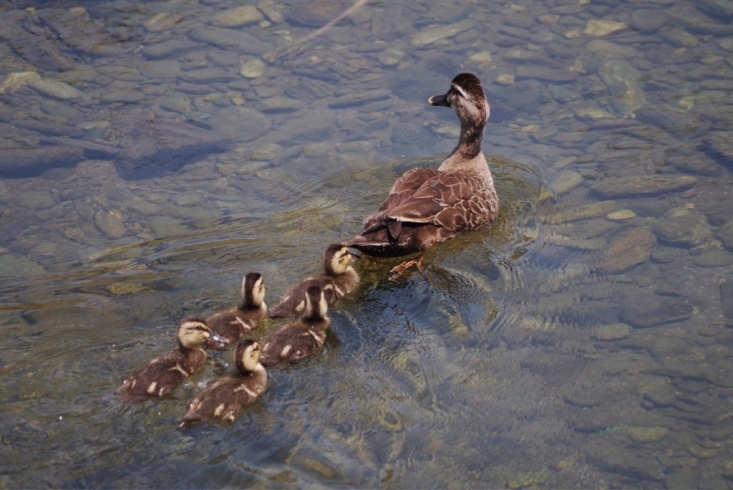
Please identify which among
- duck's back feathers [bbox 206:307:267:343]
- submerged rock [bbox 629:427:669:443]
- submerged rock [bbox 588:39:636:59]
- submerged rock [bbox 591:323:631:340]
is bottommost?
submerged rock [bbox 629:427:669:443]

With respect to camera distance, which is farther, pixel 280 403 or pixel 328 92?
pixel 328 92

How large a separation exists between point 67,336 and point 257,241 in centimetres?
212

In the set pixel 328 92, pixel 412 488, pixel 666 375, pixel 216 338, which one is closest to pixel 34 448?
pixel 216 338

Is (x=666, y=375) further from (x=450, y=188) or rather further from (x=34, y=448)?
(x=34, y=448)

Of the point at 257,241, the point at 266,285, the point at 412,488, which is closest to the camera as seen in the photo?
the point at 412,488

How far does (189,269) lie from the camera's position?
7734mm

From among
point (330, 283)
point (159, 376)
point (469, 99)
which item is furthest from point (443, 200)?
point (159, 376)

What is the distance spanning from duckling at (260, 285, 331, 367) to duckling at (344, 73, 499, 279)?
3.16 ft

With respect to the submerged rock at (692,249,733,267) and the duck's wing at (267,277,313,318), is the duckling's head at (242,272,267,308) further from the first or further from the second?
the submerged rock at (692,249,733,267)

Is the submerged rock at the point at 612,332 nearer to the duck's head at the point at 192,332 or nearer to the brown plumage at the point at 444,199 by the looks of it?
the brown plumage at the point at 444,199

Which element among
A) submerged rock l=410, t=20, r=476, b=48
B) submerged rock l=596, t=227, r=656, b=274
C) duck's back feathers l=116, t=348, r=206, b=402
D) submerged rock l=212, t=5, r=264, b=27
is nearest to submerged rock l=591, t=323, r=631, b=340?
submerged rock l=596, t=227, r=656, b=274

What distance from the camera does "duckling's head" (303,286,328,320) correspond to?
6637mm

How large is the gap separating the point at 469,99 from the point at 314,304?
3.13 meters

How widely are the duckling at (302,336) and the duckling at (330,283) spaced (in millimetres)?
257
